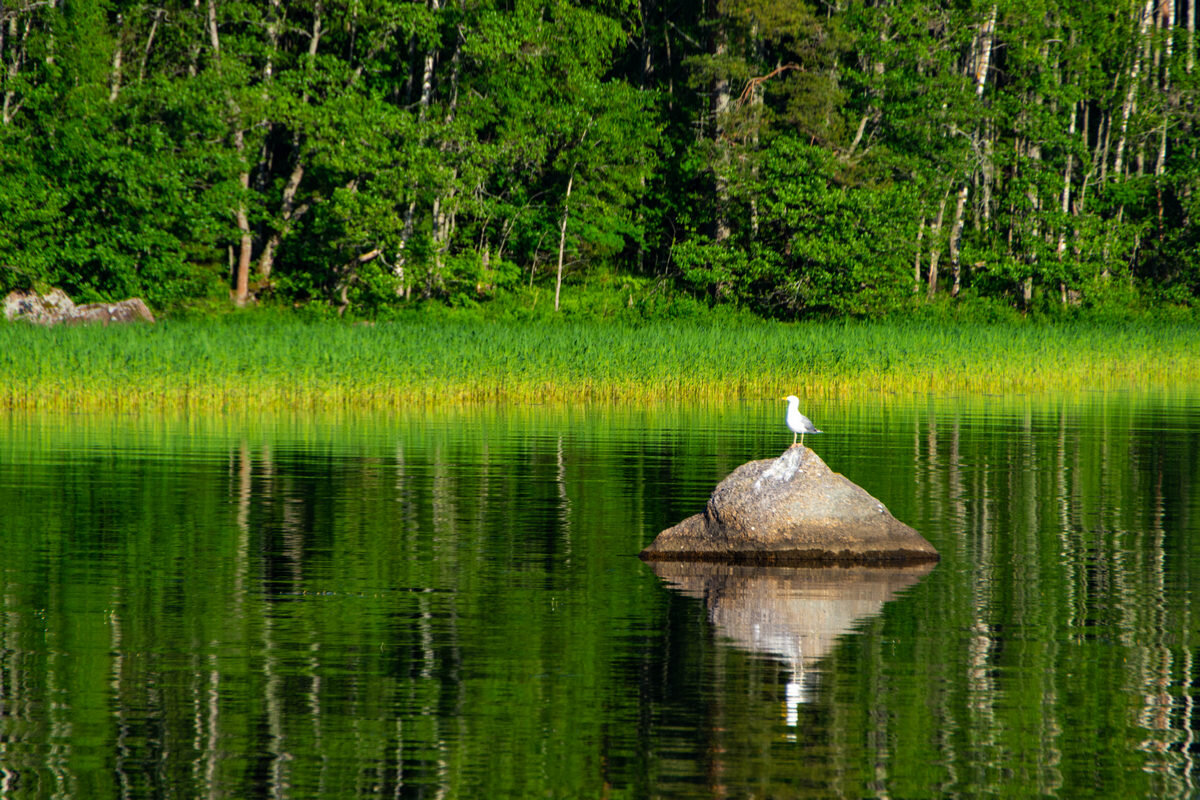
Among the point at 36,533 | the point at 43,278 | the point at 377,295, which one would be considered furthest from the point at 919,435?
the point at 43,278

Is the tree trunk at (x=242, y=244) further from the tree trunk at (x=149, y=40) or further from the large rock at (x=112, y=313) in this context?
the large rock at (x=112, y=313)

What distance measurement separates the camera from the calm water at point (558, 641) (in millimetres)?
7492

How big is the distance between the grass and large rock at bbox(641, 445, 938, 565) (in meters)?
17.0

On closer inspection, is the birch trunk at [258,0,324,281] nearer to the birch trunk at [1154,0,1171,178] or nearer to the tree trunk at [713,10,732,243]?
the tree trunk at [713,10,732,243]

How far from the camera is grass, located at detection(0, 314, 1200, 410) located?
28125 mm

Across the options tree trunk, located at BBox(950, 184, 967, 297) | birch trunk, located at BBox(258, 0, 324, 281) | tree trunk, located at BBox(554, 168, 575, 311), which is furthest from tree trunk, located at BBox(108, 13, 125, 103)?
tree trunk, located at BBox(950, 184, 967, 297)

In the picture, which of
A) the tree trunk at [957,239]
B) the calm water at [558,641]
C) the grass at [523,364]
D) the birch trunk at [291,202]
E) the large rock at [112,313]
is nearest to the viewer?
the calm water at [558,641]

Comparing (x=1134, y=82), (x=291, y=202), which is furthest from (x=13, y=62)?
(x=1134, y=82)


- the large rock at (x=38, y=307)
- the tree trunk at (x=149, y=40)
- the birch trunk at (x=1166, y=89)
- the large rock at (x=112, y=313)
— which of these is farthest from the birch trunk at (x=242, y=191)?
the birch trunk at (x=1166, y=89)

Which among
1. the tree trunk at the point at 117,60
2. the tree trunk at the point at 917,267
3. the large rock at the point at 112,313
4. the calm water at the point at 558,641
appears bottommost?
the calm water at the point at 558,641

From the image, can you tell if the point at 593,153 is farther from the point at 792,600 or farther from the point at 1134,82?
the point at 792,600

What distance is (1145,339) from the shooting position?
41.8 meters

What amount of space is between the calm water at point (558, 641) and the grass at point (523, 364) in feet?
27.5

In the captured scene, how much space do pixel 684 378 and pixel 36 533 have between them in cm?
1930
